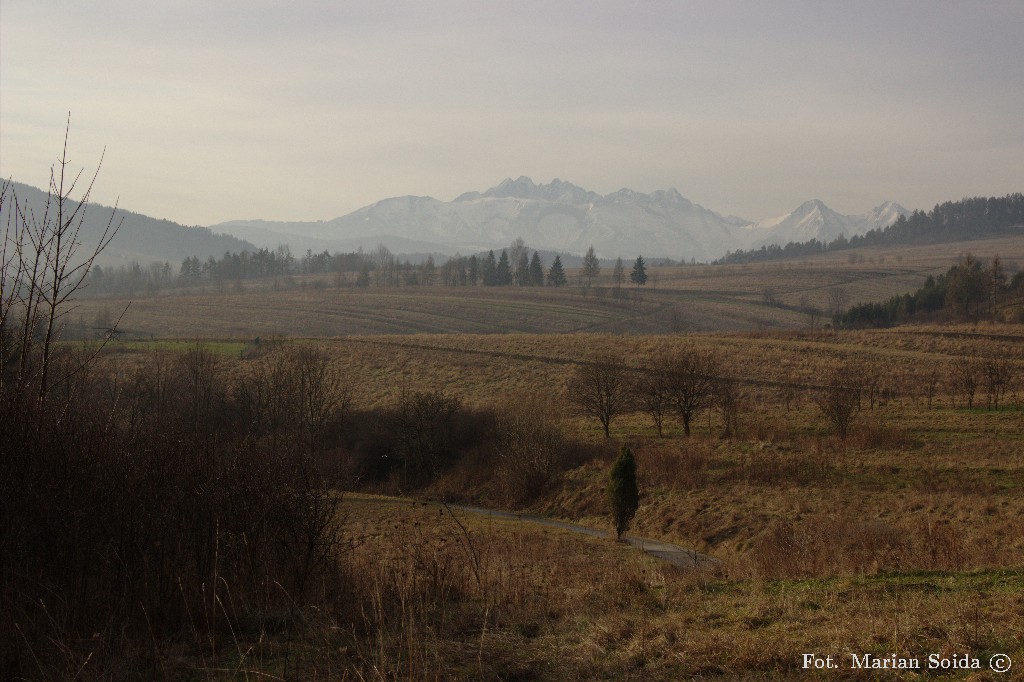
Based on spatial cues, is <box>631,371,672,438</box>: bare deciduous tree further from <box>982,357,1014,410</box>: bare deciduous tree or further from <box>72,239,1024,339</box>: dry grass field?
<box>72,239,1024,339</box>: dry grass field

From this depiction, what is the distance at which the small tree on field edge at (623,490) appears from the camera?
2762 cm

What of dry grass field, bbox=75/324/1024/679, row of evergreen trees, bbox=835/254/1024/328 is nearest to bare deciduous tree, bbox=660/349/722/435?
dry grass field, bbox=75/324/1024/679

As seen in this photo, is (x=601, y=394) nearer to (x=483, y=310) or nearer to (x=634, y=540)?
(x=634, y=540)

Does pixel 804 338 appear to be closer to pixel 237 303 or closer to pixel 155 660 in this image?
pixel 155 660

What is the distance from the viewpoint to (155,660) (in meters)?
6.66

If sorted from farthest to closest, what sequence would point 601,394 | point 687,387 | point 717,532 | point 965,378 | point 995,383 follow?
1. point 965,378
2. point 601,394
3. point 995,383
4. point 687,387
5. point 717,532

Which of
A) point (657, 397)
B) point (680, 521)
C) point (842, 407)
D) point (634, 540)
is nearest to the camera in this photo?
point (634, 540)

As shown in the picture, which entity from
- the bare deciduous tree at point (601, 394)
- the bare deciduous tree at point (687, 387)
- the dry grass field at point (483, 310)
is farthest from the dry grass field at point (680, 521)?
the bare deciduous tree at point (687, 387)

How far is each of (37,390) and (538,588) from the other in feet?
23.3

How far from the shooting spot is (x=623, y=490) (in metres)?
27.7

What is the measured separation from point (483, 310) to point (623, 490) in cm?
9626

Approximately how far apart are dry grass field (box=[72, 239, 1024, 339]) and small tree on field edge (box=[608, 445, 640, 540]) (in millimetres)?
67000

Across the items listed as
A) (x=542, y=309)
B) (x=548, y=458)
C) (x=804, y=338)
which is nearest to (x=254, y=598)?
(x=548, y=458)

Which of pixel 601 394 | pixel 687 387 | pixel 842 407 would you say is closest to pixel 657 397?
pixel 687 387
